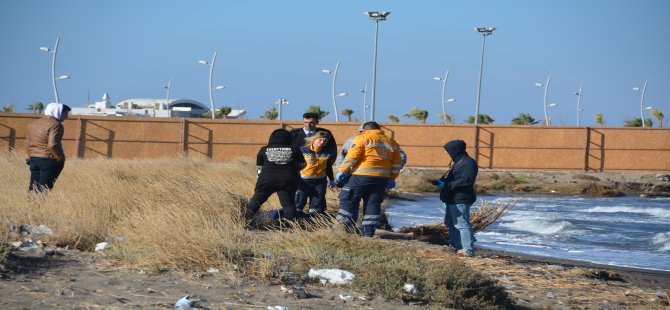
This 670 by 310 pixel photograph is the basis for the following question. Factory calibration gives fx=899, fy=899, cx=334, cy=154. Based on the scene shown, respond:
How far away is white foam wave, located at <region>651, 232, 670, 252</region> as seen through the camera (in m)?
16.3

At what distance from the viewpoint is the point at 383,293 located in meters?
7.40

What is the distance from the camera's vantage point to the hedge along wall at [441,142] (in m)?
38.9

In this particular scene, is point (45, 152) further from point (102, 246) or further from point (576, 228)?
point (576, 228)

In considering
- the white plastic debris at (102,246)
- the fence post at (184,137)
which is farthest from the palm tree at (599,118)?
the white plastic debris at (102,246)

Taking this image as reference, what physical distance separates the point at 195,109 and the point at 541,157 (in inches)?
2581

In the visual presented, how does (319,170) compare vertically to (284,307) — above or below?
above

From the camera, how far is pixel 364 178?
35.0 ft

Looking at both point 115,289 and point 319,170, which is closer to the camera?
point 115,289

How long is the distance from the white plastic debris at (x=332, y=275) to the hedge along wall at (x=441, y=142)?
101 feet

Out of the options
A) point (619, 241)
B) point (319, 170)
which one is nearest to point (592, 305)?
point (319, 170)

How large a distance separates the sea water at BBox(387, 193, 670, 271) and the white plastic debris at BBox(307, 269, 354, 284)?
18.2 ft

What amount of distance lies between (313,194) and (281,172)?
0.95m

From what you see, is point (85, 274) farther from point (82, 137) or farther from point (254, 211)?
point (82, 137)

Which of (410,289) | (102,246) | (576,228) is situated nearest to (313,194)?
(102,246)
